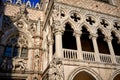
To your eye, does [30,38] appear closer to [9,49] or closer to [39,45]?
[39,45]

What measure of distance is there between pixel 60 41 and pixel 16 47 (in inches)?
198

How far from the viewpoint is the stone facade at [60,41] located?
9305 mm

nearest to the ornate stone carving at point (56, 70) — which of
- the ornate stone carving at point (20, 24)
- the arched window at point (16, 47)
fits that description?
the arched window at point (16, 47)

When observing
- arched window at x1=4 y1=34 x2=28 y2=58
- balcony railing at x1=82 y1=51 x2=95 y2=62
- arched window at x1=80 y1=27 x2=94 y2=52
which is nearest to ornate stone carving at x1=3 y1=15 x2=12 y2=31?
arched window at x1=4 y1=34 x2=28 y2=58

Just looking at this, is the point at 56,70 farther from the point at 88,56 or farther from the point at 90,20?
the point at 90,20

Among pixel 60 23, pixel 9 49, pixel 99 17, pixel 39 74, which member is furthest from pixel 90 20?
pixel 9 49

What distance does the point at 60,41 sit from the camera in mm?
9500

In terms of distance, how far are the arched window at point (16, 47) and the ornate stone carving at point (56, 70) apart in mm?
4783

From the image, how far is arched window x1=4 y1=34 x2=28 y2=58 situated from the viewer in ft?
40.4

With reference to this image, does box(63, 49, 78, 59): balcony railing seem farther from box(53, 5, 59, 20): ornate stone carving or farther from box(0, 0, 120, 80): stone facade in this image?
box(53, 5, 59, 20): ornate stone carving

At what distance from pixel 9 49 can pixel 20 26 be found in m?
2.54

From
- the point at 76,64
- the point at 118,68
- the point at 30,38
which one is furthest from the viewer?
the point at 30,38

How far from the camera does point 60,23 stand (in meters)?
10.3

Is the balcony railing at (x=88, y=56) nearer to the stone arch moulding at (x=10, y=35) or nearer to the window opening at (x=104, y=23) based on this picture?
the window opening at (x=104, y=23)
